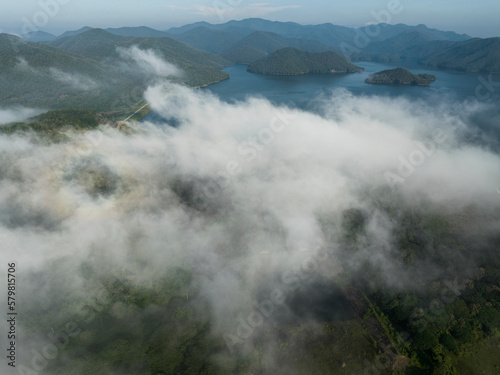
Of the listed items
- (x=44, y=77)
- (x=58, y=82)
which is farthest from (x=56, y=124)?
(x=44, y=77)

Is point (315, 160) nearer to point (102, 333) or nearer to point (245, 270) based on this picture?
point (245, 270)

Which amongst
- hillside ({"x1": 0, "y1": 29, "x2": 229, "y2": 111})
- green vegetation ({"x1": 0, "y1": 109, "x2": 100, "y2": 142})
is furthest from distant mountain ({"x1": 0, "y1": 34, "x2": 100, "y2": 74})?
green vegetation ({"x1": 0, "y1": 109, "x2": 100, "y2": 142})

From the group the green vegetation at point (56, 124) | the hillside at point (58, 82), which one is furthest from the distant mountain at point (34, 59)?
the green vegetation at point (56, 124)

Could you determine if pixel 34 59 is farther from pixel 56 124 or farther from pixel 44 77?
pixel 56 124

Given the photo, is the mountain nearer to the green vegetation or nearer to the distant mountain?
the distant mountain

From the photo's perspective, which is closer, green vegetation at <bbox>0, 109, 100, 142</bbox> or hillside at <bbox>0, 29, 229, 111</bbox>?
green vegetation at <bbox>0, 109, 100, 142</bbox>

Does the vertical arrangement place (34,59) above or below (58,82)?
above

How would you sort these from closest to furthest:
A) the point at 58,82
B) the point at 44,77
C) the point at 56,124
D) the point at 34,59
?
the point at 56,124, the point at 58,82, the point at 44,77, the point at 34,59

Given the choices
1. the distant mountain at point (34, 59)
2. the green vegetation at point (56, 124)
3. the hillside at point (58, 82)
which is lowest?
the green vegetation at point (56, 124)

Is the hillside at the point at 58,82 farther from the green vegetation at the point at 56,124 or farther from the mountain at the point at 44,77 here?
the green vegetation at the point at 56,124

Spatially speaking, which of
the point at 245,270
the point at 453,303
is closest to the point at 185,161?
the point at 245,270

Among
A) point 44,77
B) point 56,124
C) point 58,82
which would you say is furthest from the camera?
point 44,77
